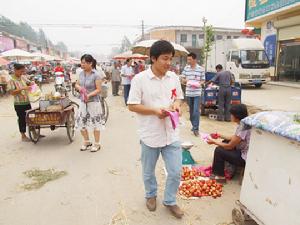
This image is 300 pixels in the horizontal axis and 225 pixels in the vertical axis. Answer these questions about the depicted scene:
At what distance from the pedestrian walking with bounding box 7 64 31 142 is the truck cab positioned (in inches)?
500

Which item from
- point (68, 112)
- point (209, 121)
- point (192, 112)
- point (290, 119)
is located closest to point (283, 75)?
point (209, 121)

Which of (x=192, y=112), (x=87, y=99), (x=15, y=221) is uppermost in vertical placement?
(x=87, y=99)

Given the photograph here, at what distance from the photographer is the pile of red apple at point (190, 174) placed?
158 inches

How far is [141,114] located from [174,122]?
0.36 metres

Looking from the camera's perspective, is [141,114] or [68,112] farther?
[68,112]

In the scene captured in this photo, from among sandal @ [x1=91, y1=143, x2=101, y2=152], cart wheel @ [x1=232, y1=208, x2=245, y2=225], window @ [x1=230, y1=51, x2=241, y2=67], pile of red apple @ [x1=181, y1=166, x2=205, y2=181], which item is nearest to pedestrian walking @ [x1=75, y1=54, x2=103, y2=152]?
sandal @ [x1=91, y1=143, x2=101, y2=152]

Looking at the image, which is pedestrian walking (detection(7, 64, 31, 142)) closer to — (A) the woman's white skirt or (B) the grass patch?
(A) the woman's white skirt

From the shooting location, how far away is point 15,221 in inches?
123

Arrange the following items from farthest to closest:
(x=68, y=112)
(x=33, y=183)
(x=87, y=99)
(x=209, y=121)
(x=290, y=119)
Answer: (x=209, y=121) → (x=68, y=112) → (x=87, y=99) → (x=33, y=183) → (x=290, y=119)

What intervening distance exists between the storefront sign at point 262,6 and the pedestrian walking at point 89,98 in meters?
13.6

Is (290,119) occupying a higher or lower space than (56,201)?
higher

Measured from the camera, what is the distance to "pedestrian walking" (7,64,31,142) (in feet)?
18.7

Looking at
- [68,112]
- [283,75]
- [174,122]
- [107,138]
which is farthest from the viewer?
[283,75]

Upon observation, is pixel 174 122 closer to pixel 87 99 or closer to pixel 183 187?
pixel 183 187
